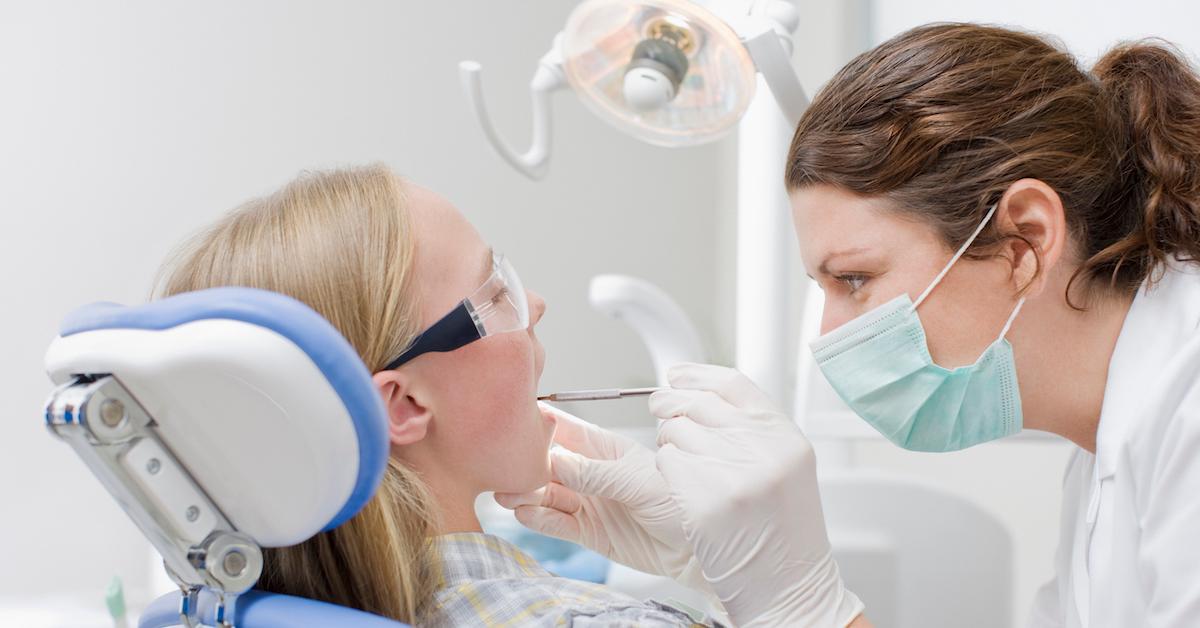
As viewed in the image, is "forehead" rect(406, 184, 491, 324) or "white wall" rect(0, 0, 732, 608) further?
"white wall" rect(0, 0, 732, 608)

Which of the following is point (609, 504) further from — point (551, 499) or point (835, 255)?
point (835, 255)

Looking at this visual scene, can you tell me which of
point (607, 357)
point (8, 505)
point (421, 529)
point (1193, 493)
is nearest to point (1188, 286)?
point (1193, 493)

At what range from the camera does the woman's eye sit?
1.28 metres

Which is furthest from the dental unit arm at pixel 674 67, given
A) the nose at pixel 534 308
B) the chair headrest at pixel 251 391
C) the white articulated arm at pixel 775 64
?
the chair headrest at pixel 251 391

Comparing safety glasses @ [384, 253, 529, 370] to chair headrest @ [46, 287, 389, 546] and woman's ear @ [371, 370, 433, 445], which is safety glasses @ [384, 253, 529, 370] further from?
chair headrest @ [46, 287, 389, 546]

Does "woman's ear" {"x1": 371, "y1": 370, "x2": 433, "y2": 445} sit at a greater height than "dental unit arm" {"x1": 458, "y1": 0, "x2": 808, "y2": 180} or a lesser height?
lesser

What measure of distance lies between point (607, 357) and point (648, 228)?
48cm

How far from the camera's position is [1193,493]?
105 centimetres

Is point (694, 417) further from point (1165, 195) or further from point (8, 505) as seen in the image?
point (8, 505)

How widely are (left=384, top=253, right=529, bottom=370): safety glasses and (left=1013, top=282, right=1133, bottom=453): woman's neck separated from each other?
0.64 metres

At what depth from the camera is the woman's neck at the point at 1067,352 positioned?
124 centimetres

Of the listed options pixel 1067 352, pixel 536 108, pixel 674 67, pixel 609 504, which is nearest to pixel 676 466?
pixel 609 504

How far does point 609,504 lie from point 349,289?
61 centimetres

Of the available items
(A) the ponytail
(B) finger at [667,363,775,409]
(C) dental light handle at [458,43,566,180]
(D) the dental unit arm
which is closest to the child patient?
(B) finger at [667,363,775,409]
